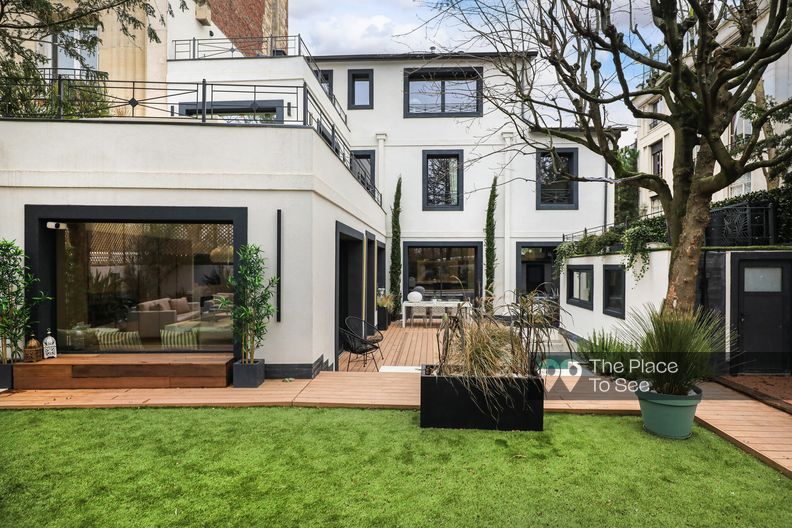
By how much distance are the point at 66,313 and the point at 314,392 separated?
3938mm

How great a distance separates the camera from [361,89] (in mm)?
14523

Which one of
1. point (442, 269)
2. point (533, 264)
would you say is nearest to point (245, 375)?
point (442, 269)

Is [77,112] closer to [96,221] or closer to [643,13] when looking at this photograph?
[96,221]

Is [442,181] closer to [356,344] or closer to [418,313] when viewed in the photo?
[418,313]

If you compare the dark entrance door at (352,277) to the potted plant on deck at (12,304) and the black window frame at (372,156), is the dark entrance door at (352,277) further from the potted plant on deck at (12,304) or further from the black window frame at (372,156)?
the potted plant on deck at (12,304)

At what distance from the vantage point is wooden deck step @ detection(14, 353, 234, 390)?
547 cm

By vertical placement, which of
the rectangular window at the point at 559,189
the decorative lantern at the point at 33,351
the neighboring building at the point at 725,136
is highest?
the neighboring building at the point at 725,136

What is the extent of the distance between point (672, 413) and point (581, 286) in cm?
757

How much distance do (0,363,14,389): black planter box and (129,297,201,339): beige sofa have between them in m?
1.43

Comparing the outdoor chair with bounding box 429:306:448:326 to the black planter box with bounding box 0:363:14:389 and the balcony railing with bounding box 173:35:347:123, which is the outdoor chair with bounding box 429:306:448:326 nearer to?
the balcony railing with bounding box 173:35:347:123

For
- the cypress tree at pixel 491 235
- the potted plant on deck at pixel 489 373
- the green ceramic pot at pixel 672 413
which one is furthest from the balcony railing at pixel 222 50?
the green ceramic pot at pixel 672 413

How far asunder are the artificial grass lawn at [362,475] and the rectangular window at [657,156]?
2232 cm

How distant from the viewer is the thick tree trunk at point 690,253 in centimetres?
586

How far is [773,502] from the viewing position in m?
3.08
